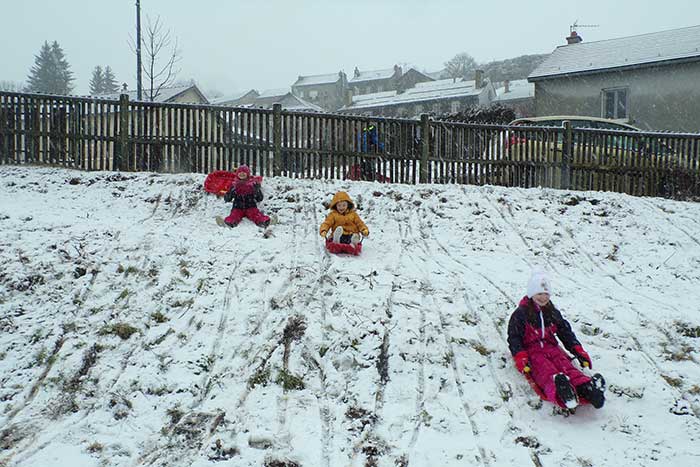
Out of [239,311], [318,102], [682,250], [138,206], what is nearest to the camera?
[239,311]

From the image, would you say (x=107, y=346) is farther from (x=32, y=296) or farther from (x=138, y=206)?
(x=138, y=206)

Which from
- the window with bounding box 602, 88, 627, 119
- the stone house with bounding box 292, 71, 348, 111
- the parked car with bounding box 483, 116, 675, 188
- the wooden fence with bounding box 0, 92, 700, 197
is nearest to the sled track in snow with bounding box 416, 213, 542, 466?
the wooden fence with bounding box 0, 92, 700, 197

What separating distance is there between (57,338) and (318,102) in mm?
80843

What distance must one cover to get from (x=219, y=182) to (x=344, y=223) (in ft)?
10.2

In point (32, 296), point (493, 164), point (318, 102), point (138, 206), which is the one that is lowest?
point (32, 296)

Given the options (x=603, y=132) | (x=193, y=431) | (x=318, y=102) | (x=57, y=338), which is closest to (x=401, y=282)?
(x=193, y=431)

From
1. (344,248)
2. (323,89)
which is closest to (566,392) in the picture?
(344,248)

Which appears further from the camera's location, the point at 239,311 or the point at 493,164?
the point at 493,164

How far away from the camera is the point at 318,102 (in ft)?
274

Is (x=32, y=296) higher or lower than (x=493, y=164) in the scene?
lower

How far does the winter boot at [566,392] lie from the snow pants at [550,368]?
80 millimetres

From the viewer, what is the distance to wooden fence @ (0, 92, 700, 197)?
11.0 metres

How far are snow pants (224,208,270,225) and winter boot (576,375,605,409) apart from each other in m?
5.40

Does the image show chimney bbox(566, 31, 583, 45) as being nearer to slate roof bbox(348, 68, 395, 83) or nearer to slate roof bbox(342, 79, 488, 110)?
slate roof bbox(342, 79, 488, 110)
